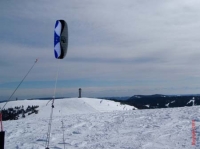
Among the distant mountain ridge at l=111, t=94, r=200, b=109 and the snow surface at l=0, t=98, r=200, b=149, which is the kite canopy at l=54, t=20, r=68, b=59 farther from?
the distant mountain ridge at l=111, t=94, r=200, b=109

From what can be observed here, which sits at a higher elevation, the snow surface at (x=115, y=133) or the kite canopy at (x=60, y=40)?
the kite canopy at (x=60, y=40)

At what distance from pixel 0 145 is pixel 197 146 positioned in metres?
5.16

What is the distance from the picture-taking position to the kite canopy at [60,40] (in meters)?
6.40

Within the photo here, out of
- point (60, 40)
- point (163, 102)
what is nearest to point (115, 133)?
point (60, 40)

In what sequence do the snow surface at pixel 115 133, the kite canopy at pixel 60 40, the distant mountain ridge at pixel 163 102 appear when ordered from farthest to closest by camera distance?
1. the distant mountain ridge at pixel 163 102
2. the snow surface at pixel 115 133
3. the kite canopy at pixel 60 40

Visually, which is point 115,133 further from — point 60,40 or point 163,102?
point 163,102

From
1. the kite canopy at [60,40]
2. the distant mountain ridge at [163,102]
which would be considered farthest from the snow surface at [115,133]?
the distant mountain ridge at [163,102]

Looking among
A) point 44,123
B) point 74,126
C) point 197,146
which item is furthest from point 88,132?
point 197,146

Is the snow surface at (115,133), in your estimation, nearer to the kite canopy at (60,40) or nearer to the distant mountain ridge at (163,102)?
the kite canopy at (60,40)

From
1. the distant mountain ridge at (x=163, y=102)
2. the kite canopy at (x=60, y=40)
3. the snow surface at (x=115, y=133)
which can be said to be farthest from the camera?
the distant mountain ridge at (x=163, y=102)

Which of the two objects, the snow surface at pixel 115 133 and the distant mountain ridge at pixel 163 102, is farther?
the distant mountain ridge at pixel 163 102

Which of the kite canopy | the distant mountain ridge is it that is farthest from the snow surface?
the distant mountain ridge

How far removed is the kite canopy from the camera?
21.0ft

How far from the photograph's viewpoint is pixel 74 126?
38.4 feet
